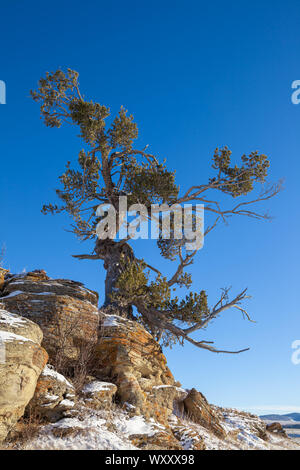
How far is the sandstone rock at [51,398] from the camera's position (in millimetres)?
7258

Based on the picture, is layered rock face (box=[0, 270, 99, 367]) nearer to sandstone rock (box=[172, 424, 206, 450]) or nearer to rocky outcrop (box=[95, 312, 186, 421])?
rocky outcrop (box=[95, 312, 186, 421])

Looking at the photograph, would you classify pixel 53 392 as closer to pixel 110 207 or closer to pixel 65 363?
pixel 65 363

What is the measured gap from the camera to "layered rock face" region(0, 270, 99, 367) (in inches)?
373

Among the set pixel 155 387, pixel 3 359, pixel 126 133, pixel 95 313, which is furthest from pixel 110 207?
pixel 3 359

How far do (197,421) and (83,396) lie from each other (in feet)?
19.0

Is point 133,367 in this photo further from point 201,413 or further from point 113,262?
point 113,262

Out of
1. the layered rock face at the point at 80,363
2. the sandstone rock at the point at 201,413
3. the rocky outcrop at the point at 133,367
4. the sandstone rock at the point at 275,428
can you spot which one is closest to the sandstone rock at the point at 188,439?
the layered rock face at the point at 80,363

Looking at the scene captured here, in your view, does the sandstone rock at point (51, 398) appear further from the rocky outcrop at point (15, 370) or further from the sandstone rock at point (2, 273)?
the sandstone rock at point (2, 273)

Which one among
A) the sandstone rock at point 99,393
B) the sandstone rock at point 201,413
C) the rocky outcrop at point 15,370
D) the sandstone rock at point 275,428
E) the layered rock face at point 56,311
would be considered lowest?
the sandstone rock at point 275,428

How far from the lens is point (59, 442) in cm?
652

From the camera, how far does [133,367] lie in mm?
10469

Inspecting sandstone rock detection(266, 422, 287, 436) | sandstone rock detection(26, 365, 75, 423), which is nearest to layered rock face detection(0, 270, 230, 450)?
sandstone rock detection(26, 365, 75, 423)

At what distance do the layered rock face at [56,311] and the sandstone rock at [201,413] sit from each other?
16.9 ft

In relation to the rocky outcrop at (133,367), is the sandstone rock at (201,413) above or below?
below
